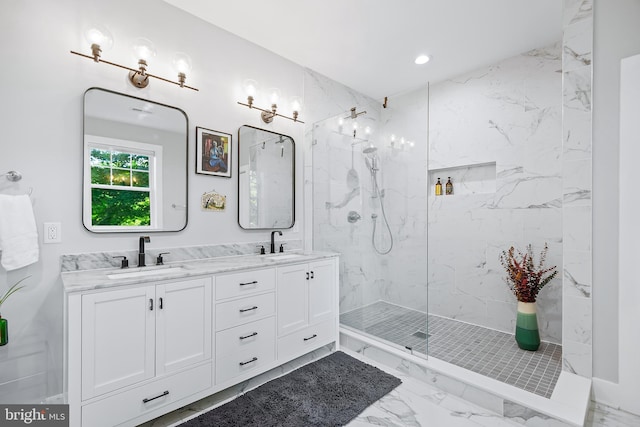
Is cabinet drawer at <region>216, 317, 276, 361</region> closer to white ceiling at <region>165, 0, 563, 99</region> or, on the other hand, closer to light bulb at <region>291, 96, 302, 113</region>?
light bulb at <region>291, 96, 302, 113</region>

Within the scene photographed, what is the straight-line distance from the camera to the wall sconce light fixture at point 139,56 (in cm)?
182

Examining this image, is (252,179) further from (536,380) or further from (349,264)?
(536,380)

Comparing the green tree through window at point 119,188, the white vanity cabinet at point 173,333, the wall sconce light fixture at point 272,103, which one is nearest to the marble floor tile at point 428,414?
the white vanity cabinet at point 173,333

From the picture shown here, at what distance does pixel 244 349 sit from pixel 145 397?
60cm

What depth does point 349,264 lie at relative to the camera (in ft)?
9.71

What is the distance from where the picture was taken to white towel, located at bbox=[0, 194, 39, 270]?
60.0 inches

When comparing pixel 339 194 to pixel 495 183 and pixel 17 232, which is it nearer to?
pixel 495 183

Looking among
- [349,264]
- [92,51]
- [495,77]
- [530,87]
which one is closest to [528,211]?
[530,87]

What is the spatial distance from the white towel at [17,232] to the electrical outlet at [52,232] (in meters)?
0.09

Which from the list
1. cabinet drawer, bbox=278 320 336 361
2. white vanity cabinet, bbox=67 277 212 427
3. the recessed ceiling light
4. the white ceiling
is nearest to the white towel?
white vanity cabinet, bbox=67 277 212 427

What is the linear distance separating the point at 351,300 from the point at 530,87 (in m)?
2.67

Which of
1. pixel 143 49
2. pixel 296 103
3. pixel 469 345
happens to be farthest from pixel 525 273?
pixel 143 49

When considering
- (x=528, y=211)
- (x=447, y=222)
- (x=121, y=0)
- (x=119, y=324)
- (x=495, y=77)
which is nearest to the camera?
(x=119, y=324)

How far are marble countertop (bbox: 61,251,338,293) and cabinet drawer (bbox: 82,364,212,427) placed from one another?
1.89 feet
